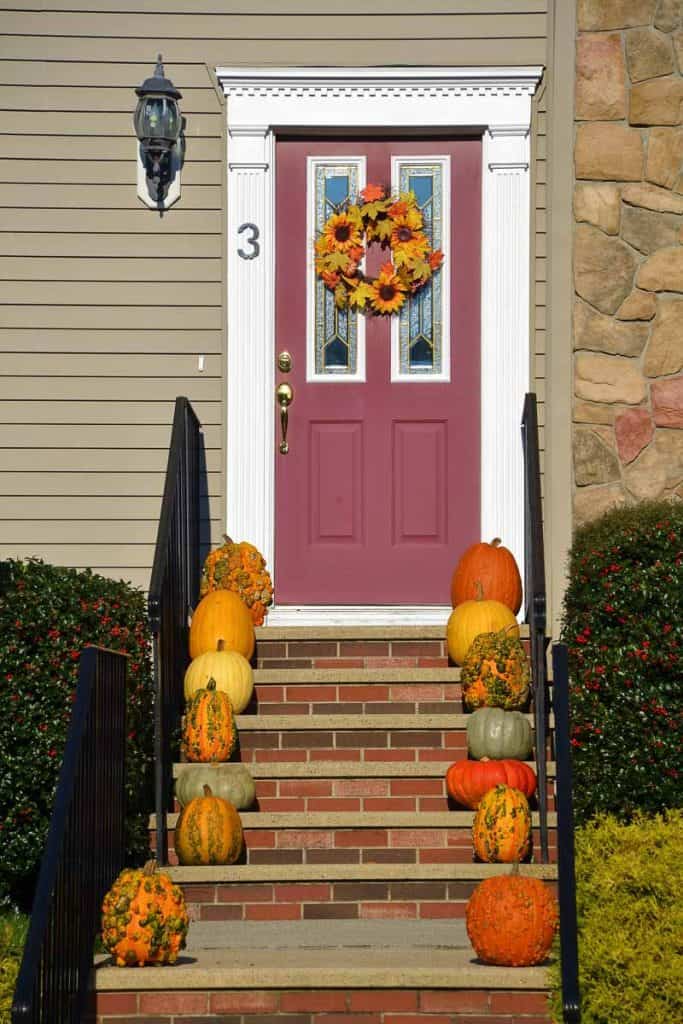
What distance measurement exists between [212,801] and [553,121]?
362 centimetres

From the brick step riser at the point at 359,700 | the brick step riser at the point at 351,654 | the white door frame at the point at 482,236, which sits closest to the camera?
the brick step riser at the point at 359,700

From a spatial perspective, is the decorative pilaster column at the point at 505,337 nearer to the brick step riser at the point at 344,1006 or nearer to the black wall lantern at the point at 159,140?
the black wall lantern at the point at 159,140

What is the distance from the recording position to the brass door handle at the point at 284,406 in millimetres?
7797

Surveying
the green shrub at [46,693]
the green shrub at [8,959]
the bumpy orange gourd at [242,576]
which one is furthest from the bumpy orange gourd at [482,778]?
the green shrub at [8,959]

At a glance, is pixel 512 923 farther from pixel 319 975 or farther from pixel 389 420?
pixel 389 420

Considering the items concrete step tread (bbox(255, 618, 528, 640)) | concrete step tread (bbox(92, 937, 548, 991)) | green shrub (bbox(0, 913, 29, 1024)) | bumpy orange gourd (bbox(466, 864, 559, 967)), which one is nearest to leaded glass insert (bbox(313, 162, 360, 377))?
concrete step tread (bbox(255, 618, 528, 640))

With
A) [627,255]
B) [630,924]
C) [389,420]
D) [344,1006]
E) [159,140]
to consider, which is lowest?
[344,1006]

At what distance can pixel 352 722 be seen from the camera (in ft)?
21.9

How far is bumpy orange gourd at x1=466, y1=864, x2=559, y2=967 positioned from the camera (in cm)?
508

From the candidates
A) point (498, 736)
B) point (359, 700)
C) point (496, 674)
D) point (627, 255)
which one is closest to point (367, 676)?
point (359, 700)

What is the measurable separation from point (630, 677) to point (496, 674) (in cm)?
54

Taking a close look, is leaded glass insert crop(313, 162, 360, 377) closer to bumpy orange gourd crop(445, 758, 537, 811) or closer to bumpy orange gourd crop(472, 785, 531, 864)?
bumpy orange gourd crop(445, 758, 537, 811)

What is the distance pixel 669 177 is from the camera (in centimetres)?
762

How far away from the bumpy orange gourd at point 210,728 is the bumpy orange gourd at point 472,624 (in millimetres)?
1065
